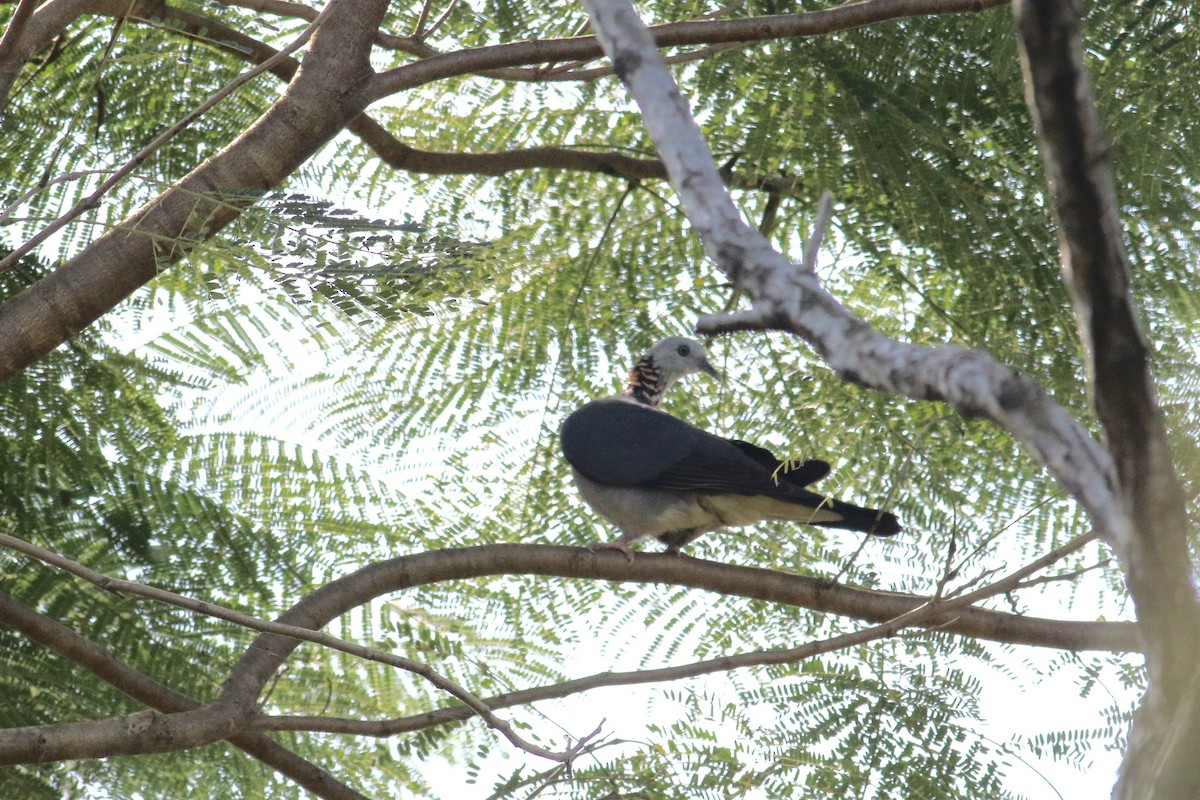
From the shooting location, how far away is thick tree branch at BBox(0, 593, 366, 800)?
2828 millimetres

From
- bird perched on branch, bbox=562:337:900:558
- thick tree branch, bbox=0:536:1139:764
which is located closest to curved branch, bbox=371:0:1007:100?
thick tree branch, bbox=0:536:1139:764

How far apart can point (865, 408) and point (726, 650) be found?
132 centimetres

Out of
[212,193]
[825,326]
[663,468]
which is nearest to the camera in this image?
[825,326]

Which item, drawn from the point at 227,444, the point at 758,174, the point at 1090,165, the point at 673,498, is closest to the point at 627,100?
the point at 758,174

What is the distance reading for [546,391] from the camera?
431 centimetres

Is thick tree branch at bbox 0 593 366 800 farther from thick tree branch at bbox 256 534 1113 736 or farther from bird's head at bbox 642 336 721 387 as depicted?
bird's head at bbox 642 336 721 387

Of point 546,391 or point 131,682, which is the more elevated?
point 546,391

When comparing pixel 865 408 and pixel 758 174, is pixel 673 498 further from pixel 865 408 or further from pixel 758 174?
pixel 865 408

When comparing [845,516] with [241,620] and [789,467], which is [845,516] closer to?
[789,467]

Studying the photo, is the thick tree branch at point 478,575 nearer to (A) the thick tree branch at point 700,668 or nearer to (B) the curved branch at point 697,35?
(A) the thick tree branch at point 700,668

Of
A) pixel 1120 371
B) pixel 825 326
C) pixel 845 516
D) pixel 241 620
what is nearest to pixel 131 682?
pixel 241 620

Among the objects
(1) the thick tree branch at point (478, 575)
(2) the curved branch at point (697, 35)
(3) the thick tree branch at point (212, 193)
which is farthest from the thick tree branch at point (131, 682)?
(2) the curved branch at point (697, 35)

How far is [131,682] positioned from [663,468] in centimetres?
195

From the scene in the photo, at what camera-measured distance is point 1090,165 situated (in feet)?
3.10
